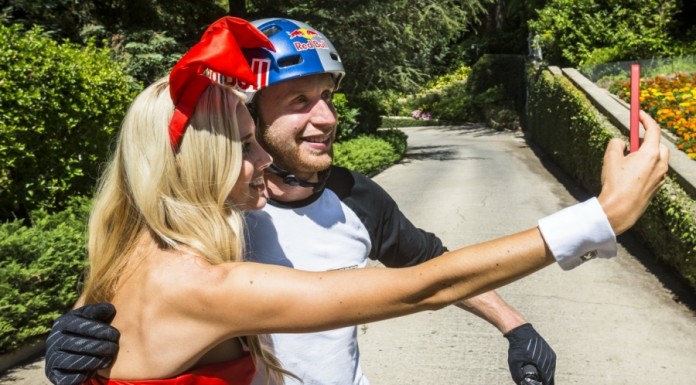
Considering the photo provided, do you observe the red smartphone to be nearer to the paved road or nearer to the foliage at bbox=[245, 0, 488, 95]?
the paved road

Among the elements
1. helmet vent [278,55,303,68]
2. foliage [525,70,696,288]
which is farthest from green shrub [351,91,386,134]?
helmet vent [278,55,303,68]

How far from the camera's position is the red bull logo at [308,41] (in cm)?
278

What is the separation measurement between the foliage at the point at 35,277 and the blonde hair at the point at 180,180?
450cm

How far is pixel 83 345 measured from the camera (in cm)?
192

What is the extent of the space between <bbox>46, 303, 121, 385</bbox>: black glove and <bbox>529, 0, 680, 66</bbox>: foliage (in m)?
21.1

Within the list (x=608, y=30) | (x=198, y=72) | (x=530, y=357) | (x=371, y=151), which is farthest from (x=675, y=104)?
(x=198, y=72)

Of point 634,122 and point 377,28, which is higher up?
point 634,122

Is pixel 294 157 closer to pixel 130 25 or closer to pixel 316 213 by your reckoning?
pixel 316 213

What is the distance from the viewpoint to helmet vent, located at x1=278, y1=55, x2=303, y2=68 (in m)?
2.72

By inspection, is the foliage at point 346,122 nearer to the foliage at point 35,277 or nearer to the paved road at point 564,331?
the paved road at point 564,331

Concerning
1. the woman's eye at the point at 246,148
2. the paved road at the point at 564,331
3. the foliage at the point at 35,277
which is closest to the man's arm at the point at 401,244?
the woman's eye at the point at 246,148

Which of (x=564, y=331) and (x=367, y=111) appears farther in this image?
(x=367, y=111)

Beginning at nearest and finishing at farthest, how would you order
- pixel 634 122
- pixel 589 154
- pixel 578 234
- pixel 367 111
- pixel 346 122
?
pixel 578 234 → pixel 634 122 → pixel 589 154 → pixel 346 122 → pixel 367 111

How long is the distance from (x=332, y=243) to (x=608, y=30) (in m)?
21.8
